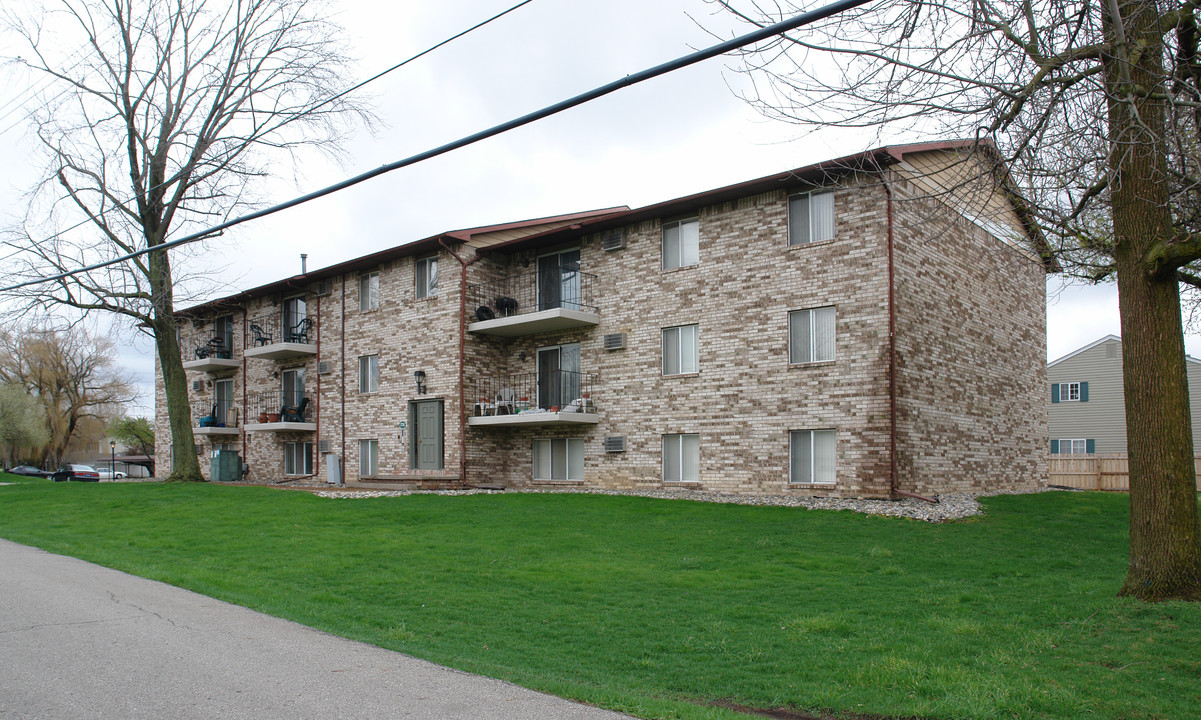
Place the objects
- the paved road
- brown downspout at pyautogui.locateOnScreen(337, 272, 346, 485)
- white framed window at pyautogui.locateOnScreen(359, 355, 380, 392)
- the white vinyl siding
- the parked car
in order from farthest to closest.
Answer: the parked car
brown downspout at pyautogui.locateOnScreen(337, 272, 346, 485)
white framed window at pyautogui.locateOnScreen(359, 355, 380, 392)
the white vinyl siding
the paved road

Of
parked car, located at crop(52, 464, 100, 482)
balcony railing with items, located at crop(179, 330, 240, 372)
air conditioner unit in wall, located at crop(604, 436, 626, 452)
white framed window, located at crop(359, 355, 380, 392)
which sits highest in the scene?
balcony railing with items, located at crop(179, 330, 240, 372)

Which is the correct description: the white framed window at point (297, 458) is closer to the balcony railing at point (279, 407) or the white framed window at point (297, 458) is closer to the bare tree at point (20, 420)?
the balcony railing at point (279, 407)

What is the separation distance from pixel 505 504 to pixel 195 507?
22.2 feet

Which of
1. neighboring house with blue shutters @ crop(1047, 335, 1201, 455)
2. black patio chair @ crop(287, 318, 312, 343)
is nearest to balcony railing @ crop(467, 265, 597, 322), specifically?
black patio chair @ crop(287, 318, 312, 343)

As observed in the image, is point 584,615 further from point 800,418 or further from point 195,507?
point 195,507

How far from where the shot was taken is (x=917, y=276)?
59.2 ft

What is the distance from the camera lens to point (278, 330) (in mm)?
29578

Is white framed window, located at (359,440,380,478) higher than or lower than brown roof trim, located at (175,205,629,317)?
lower

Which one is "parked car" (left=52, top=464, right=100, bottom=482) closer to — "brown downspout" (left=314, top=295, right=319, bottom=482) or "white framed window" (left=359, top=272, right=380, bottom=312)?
"brown downspout" (left=314, top=295, right=319, bottom=482)

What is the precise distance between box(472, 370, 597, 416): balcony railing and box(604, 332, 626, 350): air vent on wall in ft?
3.22

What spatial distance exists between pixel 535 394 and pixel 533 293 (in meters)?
2.81

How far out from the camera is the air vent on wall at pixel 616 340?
21.1 m

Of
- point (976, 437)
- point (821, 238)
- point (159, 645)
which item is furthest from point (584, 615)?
point (976, 437)

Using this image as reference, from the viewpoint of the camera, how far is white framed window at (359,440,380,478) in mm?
25328
